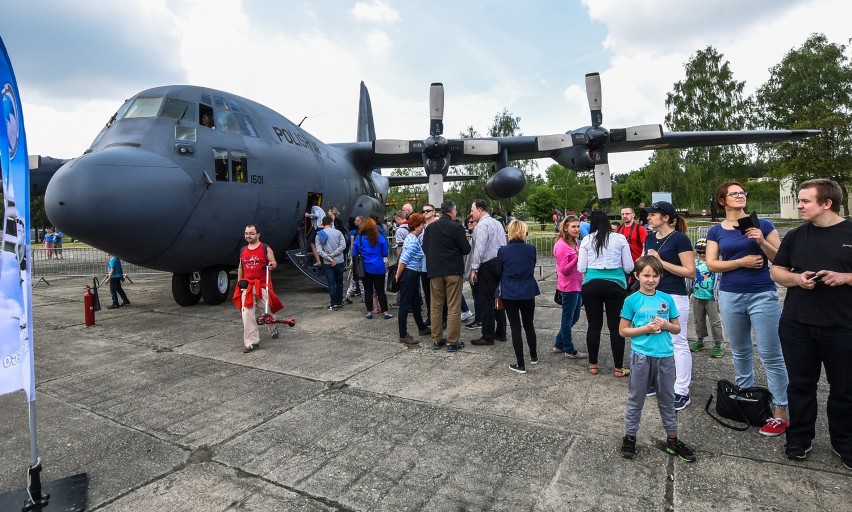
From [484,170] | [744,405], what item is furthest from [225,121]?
[484,170]

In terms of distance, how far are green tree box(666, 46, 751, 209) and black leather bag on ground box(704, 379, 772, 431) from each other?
117ft

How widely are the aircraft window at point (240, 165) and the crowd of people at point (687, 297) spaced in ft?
8.27

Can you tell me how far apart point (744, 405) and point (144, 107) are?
901 cm

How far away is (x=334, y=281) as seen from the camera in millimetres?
8445

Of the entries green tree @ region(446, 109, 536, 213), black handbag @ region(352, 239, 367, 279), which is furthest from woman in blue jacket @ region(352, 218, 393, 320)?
green tree @ region(446, 109, 536, 213)

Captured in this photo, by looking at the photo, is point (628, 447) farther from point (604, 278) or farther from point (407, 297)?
point (407, 297)

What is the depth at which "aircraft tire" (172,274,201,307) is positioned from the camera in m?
8.62

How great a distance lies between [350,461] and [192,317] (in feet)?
19.4

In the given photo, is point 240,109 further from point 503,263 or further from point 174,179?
point 503,263

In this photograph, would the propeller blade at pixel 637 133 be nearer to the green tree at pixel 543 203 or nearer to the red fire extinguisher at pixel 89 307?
the red fire extinguisher at pixel 89 307

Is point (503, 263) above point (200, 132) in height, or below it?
below

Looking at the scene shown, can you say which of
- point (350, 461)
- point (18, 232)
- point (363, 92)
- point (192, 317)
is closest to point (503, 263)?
point (350, 461)

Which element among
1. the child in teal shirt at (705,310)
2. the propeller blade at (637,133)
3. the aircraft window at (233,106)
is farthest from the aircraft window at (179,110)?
the propeller blade at (637,133)

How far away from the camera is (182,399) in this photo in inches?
168
